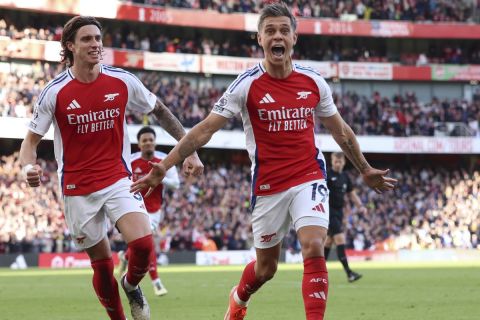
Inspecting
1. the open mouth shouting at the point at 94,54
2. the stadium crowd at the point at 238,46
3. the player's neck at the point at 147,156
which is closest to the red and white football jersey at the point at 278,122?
the open mouth shouting at the point at 94,54

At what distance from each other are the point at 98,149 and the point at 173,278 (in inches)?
540

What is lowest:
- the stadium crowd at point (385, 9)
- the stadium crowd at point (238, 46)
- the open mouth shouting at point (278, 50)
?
the open mouth shouting at point (278, 50)

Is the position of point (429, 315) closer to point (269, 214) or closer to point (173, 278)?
point (269, 214)

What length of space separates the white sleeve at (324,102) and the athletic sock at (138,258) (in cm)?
191

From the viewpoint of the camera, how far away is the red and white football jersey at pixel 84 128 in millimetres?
9281

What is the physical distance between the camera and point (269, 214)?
9.01 m

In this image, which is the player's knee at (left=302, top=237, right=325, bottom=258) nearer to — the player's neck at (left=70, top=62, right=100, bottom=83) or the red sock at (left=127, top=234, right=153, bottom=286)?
the red sock at (left=127, top=234, right=153, bottom=286)

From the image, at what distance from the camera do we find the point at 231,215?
39781mm

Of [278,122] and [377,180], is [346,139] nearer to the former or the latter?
[377,180]

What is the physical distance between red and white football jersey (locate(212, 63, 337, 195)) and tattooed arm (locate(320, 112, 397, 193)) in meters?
0.24

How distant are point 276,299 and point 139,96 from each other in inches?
244

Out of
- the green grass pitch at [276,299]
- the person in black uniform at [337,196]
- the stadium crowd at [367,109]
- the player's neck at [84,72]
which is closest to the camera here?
the player's neck at [84,72]

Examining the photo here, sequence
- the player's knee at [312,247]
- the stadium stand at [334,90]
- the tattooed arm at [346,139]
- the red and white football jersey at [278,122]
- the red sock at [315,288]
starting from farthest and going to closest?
1. the stadium stand at [334,90]
2. the tattooed arm at [346,139]
3. the red and white football jersey at [278,122]
4. the player's knee at [312,247]
5. the red sock at [315,288]

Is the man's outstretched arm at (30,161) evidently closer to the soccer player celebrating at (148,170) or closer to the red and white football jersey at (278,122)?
the red and white football jersey at (278,122)
